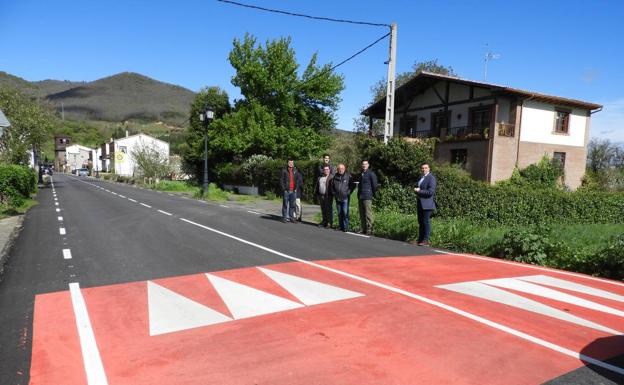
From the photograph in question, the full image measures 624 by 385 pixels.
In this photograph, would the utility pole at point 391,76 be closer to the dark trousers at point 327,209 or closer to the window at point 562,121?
the dark trousers at point 327,209

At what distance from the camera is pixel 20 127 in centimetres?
2953

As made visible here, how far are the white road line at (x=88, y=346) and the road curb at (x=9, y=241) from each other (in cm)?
241

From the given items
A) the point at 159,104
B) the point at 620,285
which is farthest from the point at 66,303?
the point at 159,104

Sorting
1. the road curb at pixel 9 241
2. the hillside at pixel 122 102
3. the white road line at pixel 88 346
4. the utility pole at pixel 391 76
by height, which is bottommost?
the road curb at pixel 9 241

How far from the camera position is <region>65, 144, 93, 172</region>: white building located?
12106 cm

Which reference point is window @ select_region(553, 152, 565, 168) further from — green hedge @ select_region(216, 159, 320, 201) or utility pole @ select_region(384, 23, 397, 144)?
utility pole @ select_region(384, 23, 397, 144)

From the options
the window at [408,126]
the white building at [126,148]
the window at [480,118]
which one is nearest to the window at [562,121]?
the window at [480,118]

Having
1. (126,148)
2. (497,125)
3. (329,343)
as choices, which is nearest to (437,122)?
(497,125)

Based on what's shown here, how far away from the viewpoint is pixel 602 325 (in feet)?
14.5

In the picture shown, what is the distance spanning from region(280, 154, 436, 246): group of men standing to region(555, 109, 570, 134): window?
21484mm

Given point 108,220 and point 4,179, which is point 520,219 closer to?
point 108,220

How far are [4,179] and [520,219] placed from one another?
18.1 m

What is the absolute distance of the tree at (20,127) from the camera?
27.7m

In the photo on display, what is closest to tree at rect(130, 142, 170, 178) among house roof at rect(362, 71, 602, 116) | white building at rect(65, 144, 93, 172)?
house roof at rect(362, 71, 602, 116)
